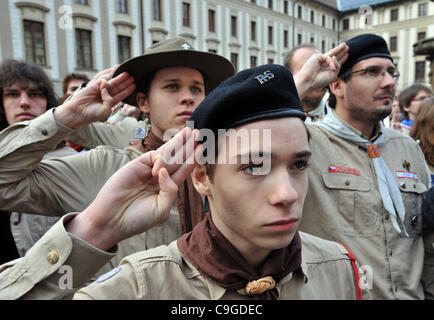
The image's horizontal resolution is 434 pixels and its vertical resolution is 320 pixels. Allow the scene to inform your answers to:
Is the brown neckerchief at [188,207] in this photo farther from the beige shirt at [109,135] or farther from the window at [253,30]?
the window at [253,30]

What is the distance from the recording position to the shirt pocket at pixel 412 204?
2.24m

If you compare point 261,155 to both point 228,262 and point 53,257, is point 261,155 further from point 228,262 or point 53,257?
point 53,257

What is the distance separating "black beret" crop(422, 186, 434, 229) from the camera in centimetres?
216

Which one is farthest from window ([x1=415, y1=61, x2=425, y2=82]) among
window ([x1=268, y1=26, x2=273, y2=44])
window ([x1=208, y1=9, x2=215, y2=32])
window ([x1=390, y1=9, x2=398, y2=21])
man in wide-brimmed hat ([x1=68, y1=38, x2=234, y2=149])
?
man in wide-brimmed hat ([x1=68, y1=38, x2=234, y2=149])

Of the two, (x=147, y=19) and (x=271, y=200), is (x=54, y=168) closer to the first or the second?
(x=271, y=200)

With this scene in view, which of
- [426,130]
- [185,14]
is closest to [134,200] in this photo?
[426,130]

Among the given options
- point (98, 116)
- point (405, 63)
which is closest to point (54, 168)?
point (98, 116)

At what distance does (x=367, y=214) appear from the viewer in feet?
7.09

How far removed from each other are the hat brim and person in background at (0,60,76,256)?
0.91 meters

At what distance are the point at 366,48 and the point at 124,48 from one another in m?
20.5

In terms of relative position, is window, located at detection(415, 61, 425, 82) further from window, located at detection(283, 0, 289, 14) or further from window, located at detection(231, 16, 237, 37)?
window, located at detection(231, 16, 237, 37)

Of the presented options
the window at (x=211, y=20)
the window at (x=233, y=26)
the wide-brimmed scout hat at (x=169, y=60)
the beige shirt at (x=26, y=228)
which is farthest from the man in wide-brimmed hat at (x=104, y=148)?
the window at (x=233, y=26)

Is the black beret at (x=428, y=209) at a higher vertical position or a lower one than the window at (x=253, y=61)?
lower

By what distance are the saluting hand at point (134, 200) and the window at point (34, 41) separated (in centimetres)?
1859
